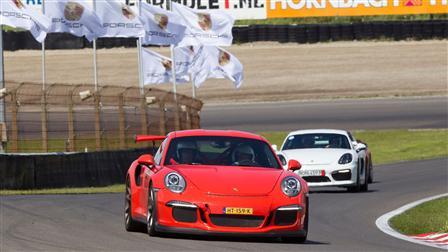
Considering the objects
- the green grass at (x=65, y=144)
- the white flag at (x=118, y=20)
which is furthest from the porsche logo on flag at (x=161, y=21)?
the green grass at (x=65, y=144)

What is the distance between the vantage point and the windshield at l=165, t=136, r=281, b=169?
42.3ft

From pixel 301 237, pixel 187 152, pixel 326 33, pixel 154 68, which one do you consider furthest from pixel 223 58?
pixel 301 237

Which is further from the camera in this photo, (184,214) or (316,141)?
(316,141)

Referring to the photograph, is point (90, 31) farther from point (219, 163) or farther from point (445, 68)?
point (445, 68)

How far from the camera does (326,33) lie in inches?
2157

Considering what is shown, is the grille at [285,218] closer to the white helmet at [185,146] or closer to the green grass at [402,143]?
the white helmet at [185,146]

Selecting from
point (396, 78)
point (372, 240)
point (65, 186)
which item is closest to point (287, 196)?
point (372, 240)

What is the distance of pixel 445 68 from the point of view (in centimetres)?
5178

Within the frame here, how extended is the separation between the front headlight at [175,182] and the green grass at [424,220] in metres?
4.05

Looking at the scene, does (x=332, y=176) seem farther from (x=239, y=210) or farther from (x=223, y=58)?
(x=223, y=58)

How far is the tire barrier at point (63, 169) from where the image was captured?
2156cm

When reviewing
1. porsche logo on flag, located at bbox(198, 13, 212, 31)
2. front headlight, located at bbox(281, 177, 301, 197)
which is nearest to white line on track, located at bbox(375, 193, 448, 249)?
front headlight, located at bbox(281, 177, 301, 197)

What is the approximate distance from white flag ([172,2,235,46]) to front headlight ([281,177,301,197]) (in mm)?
22863

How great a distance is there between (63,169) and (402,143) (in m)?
16.8
